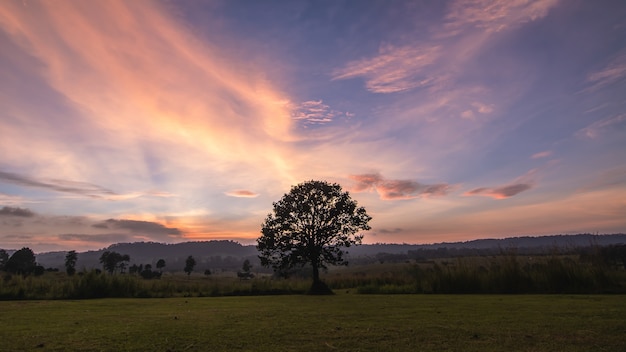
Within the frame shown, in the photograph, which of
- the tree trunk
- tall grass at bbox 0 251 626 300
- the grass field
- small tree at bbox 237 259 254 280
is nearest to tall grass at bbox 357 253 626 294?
tall grass at bbox 0 251 626 300

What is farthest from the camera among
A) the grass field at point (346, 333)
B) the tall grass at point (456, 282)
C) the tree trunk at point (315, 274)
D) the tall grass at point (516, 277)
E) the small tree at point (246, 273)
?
the small tree at point (246, 273)

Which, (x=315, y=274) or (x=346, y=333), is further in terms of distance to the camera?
(x=315, y=274)

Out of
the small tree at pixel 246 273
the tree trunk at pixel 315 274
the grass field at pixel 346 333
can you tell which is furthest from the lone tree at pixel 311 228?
the small tree at pixel 246 273

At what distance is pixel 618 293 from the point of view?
13.9m

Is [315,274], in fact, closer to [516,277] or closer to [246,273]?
[516,277]

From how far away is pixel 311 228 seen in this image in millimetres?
23281

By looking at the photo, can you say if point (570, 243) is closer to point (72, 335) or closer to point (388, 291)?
point (388, 291)

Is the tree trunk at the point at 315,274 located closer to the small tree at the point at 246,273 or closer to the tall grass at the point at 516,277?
the tall grass at the point at 516,277

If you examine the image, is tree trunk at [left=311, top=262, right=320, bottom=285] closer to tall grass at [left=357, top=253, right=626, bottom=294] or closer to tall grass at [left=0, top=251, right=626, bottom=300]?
tall grass at [left=0, top=251, right=626, bottom=300]

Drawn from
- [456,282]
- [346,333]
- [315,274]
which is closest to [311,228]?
[315,274]

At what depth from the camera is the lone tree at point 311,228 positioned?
23.3m

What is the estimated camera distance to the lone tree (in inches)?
918

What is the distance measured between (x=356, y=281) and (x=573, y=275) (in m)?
14.6

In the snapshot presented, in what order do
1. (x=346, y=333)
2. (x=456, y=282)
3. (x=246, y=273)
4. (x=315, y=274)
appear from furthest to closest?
(x=246, y=273) < (x=315, y=274) < (x=456, y=282) < (x=346, y=333)
